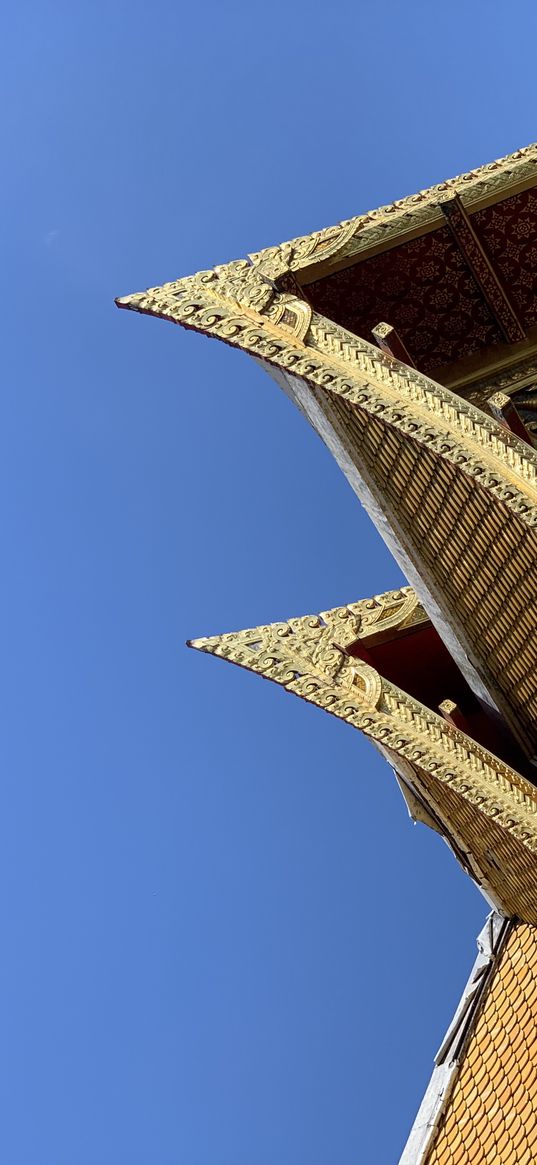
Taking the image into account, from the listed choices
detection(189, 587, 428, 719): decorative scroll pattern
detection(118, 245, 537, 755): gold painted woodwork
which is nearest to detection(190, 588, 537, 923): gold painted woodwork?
detection(189, 587, 428, 719): decorative scroll pattern

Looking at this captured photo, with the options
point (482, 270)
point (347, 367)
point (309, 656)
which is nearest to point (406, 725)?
point (309, 656)

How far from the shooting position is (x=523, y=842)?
5.31m

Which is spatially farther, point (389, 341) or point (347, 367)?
point (389, 341)

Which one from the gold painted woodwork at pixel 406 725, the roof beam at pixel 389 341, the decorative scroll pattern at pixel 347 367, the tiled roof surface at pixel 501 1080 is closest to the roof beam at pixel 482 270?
the roof beam at pixel 389 341

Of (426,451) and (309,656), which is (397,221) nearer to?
(426,451)

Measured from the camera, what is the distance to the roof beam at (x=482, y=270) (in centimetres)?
522

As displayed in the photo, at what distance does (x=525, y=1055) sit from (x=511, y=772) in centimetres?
180

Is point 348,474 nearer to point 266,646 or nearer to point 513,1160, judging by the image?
point 266,646

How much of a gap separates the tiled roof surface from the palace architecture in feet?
0.06

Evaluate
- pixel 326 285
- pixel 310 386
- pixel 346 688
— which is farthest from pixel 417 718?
pixel 326 285

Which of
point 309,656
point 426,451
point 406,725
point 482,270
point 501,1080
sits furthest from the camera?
point 501,1080

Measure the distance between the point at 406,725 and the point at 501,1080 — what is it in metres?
2.17

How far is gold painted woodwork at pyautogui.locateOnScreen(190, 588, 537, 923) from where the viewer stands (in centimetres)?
539

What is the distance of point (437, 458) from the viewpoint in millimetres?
4895
